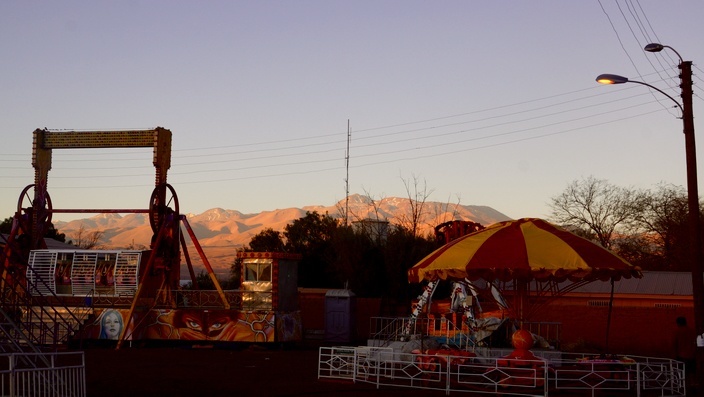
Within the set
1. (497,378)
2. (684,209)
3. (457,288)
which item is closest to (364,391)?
(497,378)

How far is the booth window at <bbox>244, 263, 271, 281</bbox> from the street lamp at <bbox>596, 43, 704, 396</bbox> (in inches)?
673

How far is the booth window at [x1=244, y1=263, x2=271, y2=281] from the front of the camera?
33.9 metres

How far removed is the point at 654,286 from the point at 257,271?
16.9 meters

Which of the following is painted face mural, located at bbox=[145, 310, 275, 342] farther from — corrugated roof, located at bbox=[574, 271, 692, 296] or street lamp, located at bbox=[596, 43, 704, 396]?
street lamp, located at bbox=[596, 43, 704, 396]

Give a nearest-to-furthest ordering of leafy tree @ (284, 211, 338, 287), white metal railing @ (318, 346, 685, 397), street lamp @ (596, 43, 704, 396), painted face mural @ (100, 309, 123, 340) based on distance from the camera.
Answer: white metal railing @ (318, 346, 685, 397)
street lamp @ (596, 43, 704, 396)
painted face mural @ (100, 309, 123, 340)
leafy tree @ (284, 211, 338, 287)

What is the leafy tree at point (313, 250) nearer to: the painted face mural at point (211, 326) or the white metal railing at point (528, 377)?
the painted face mural at point (211, 326)

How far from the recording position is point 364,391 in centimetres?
1886

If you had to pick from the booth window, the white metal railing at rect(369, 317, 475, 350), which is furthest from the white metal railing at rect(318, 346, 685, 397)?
the booth window

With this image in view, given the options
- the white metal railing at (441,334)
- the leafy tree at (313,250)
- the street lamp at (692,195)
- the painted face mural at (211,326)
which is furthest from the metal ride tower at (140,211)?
the street lamp at (692,195)

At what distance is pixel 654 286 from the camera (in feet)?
127

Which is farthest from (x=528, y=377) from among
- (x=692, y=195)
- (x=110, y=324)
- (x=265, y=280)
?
(x=110, y=324)

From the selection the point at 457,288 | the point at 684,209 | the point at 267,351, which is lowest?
the point at 267,351

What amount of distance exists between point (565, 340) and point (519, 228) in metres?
17.0

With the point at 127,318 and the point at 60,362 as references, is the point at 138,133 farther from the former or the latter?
the point at 60,362
